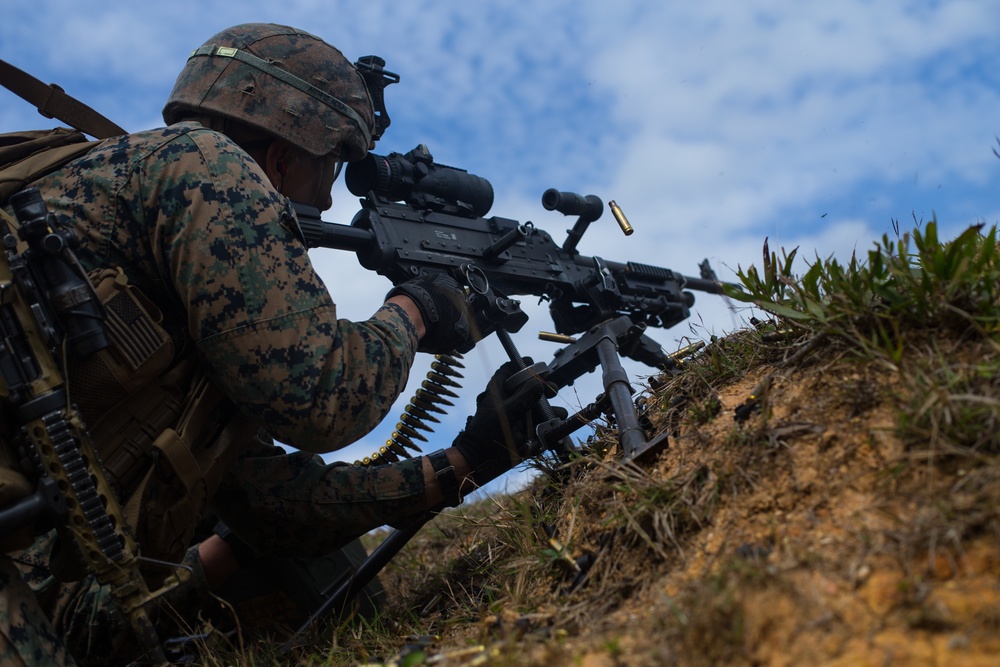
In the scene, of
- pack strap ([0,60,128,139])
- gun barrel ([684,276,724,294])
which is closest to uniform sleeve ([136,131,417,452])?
pack strap ([0,60,128,139])

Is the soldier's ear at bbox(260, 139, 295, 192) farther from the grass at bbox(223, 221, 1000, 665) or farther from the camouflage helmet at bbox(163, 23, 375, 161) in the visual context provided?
the grass at bbox(223, 221, 1000, 665)

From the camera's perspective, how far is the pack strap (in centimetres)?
373

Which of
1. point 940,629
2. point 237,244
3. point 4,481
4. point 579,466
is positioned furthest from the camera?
point 579,466

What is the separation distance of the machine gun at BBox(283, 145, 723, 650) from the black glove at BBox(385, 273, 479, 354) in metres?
0.31

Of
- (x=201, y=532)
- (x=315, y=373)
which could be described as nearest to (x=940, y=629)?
A: (x=315, y=373)

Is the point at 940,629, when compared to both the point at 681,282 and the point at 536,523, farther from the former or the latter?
the point at 681,282

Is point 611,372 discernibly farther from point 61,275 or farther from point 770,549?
point 61,275

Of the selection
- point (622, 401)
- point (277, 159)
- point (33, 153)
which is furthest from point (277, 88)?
point (622, 401)

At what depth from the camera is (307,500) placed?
163 inches

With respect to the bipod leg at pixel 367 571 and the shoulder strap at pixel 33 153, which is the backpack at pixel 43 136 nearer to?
the shoulder strap at pixel 33 153

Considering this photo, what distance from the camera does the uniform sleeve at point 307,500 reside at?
13.6ft

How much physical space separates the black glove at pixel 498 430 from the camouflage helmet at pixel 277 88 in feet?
4.85

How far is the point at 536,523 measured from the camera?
320cm

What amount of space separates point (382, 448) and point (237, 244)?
2.09 meters
